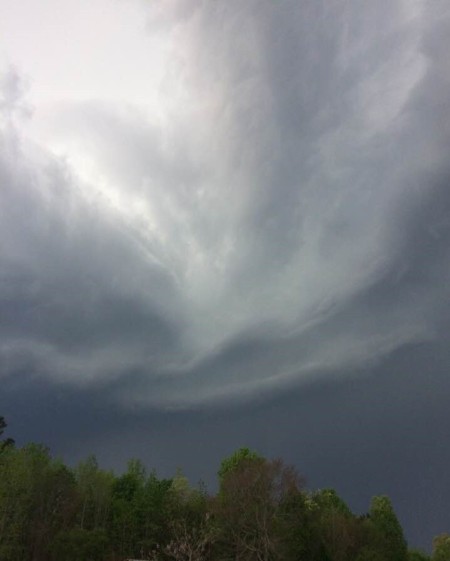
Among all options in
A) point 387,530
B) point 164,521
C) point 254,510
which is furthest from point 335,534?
point 164,521

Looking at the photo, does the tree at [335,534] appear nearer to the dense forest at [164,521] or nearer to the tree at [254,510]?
the dense forest at [164,521]

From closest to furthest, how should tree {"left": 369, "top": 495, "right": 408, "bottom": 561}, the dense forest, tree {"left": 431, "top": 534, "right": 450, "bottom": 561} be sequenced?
the dense forest → tree {"left": 369, "top": 495, "right": 408, "bottom": 561} → tree {"left": 431, "top": 534, "right": 450, "bottom": 561}

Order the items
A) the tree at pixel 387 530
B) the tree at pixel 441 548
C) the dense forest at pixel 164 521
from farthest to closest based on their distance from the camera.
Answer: the tree at pixel 441 548 → the tree at pixel 387 530 → the dense forest at pixel 164 521

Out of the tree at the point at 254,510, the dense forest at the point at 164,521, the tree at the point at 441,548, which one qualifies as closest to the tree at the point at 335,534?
the dense forest at the point at 164,521

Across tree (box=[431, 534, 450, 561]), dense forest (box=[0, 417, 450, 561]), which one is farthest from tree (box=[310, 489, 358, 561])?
tree (box=[431, 534, 450, 561])

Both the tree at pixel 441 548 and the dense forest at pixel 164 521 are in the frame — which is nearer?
the dense forest at pixel 164 521

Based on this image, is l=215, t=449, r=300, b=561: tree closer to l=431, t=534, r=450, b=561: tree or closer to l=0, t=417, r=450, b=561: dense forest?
l=0, t=417, r=450, b=561: dense forest

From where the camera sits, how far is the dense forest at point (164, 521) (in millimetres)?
66562

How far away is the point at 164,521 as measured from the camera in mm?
78438

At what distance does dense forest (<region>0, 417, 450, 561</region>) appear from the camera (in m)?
66.6

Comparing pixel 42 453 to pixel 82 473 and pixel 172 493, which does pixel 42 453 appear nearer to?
pixel 82 473

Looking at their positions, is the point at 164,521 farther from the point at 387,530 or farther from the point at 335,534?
the point at 387,530

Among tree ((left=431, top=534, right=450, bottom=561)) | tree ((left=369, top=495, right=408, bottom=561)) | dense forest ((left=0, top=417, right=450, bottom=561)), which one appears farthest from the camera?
tree ((left=431, top=534, right=450, bottom=561))

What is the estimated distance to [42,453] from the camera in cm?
8381
